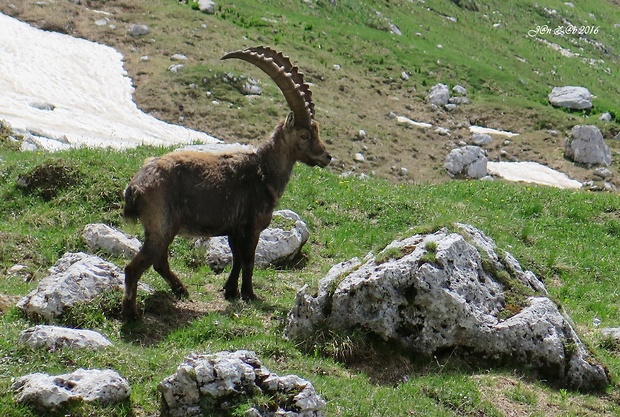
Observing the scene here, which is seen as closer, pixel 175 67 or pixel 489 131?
pixel 175 67

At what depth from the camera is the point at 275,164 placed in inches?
507

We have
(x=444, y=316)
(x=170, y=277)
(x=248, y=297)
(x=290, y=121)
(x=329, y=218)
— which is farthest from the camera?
(x=329, y=218)

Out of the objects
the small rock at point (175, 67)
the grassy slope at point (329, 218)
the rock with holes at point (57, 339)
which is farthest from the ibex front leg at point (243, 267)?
the small rock at point (175, 67)

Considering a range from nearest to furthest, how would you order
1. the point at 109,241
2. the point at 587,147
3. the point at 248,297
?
1. the point at 248,297
2. the point at 109,241
3. the point at 587,147

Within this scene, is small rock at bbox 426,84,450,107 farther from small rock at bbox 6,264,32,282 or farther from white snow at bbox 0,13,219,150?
small rock at bbox 6,264,32,282

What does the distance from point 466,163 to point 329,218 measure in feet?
53.4

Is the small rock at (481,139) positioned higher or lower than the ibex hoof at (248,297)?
lower

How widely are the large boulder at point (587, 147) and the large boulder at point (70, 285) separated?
27273mm

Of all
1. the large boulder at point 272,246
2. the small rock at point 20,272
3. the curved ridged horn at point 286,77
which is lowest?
the small rock at point 20,272

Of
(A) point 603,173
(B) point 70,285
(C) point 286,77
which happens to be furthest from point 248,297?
(A) point 603,173

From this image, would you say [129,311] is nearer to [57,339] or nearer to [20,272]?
[57,339]

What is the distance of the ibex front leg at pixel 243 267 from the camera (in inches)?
479

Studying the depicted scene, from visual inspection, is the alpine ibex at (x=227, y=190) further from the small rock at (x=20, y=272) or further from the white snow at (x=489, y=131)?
the white snow at (x=489, y=131)

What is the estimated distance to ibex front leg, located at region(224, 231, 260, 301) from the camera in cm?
1216
